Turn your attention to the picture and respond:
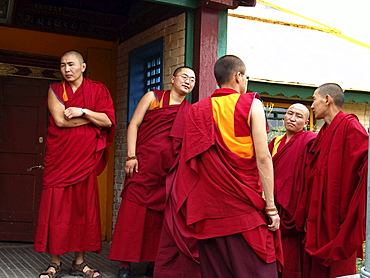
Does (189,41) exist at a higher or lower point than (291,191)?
higher

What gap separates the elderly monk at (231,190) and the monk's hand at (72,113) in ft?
5.64

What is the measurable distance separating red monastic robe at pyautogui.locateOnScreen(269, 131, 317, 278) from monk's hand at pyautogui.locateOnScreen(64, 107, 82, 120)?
2.09 meters

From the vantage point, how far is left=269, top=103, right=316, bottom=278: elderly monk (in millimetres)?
4949

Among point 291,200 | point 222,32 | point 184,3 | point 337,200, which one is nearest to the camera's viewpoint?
point 337,200

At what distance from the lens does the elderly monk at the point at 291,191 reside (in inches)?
195

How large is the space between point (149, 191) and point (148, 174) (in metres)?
0.17

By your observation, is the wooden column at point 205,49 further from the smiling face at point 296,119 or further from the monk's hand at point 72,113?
the monk's hand at point 72,113

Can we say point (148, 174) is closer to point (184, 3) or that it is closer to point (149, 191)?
point (149, 191)

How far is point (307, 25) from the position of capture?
9.72 meters

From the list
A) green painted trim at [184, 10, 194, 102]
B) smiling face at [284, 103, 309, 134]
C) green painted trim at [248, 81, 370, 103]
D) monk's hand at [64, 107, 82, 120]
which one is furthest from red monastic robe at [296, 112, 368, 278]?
green painted trim at [248, 81, 370, 103]

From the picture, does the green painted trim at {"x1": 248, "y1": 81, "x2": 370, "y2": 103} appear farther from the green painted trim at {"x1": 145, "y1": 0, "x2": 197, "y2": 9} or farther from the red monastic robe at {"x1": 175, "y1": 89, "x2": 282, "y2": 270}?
the red monastic robe at {"x1": 175, "y1": 89, "x2": 282, "y2": 270}

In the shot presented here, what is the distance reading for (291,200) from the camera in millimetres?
4996

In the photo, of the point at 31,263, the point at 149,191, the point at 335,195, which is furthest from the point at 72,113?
the point at 335,195

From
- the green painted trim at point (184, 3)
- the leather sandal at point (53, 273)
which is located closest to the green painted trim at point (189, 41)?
the green painted trim at point (184, 3)
